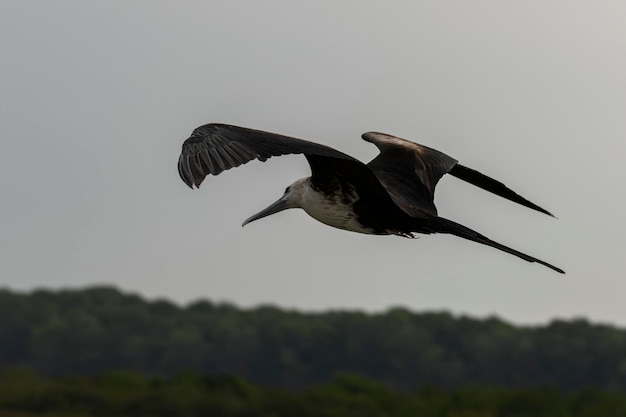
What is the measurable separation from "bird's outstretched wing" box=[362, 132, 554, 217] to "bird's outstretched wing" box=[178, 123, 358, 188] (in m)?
2.03

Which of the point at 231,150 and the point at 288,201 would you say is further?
the point at 288,201

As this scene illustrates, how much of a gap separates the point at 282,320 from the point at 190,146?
55815 mm

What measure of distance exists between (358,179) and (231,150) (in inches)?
50.3

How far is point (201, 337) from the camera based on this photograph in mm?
64500

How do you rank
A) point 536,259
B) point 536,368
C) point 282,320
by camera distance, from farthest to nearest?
1. point 282,320
2. point 536,368
3. point 536,259

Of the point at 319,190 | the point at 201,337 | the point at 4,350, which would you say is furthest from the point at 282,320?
the point at 319,190

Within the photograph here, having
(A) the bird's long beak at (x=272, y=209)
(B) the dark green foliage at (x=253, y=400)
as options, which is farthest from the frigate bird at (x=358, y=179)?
(B) the dark green foliage at (x=253, y=400)

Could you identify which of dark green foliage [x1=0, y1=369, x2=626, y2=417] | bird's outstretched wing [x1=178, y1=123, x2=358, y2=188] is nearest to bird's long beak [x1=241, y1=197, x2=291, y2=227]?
bird's outstretched wing [x1=178, y1=123, x2=358, y2=188]

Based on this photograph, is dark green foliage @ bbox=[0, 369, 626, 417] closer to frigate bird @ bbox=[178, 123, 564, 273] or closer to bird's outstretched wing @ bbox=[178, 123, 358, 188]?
frigate bird @ bbox=[178, 123, 564, 273]

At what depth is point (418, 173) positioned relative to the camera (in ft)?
40.1

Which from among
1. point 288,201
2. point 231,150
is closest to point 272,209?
point 288,201

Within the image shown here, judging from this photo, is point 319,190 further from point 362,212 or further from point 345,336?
point 345,336

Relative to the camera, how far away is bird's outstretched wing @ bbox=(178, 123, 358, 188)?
9633 mm

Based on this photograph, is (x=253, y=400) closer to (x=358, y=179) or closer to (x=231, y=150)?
(x=358, y=179)
